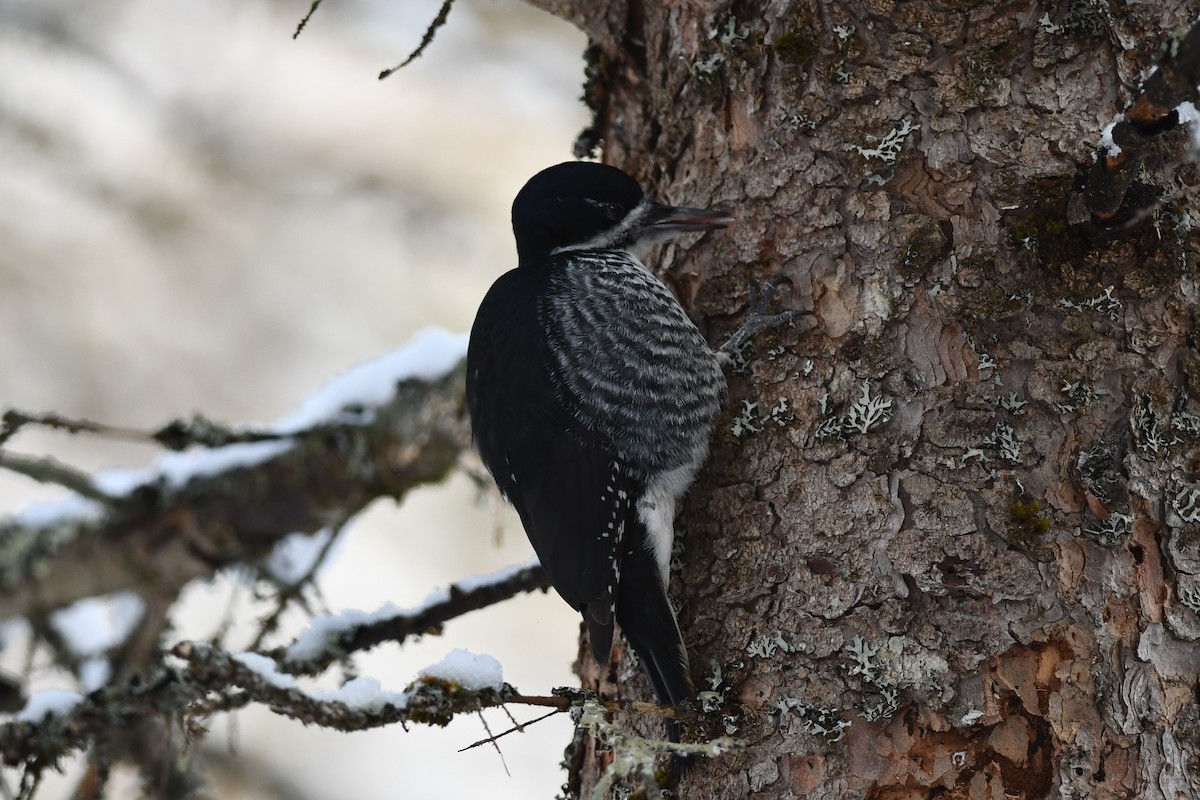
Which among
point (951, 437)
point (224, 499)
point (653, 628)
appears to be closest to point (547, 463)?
point (653, 628)

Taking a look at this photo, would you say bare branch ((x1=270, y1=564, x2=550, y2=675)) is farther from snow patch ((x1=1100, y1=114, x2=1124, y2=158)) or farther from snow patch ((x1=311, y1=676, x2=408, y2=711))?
snow patch ((x1=1100, y1=114, x2=1124, y2=158))

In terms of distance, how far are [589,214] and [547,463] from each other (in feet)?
2.51

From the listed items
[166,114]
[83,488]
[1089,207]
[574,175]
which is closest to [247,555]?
[83,488]

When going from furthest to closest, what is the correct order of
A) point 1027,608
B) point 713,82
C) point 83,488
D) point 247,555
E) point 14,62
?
point 14,62
point 247,555
point 83,488
point 713,82
point 1027,608

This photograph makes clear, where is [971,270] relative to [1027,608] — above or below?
above

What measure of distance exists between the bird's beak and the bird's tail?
0.75 m

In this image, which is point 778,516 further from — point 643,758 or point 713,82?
point 713,82

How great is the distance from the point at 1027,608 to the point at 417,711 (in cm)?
109

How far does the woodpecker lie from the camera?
2.39 metres

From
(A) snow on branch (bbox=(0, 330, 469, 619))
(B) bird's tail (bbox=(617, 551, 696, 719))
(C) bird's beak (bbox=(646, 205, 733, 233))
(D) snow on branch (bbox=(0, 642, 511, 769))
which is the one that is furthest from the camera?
(A) snow on branch (bbox=(0, 330, 469, 619))

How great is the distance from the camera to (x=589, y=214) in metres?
2.99

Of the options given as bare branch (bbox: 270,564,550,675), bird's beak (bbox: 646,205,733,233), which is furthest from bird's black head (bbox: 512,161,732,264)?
bare branch (bbox: 270,564,550,675)

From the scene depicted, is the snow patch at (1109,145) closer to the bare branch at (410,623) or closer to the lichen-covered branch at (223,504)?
the bare branch at (410,623)

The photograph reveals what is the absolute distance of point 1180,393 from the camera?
6.59ft
